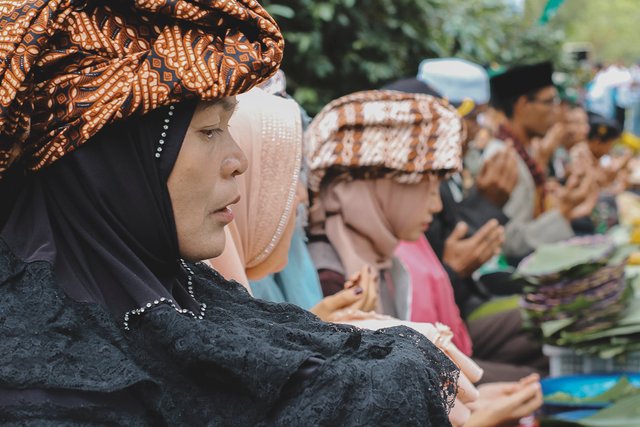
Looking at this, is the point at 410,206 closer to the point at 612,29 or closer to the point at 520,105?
the point at 520,105

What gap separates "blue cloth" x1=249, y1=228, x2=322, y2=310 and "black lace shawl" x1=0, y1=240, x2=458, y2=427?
5.14 feet

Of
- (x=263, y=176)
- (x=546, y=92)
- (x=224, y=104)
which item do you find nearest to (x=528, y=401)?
(x=263, y=176)

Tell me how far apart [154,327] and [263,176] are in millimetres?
1253

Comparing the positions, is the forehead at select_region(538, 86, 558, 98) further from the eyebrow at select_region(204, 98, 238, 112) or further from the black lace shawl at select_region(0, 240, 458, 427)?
the black lace shawl at select_region(0, 240, 458, 427)

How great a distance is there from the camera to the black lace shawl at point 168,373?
1.44 meters

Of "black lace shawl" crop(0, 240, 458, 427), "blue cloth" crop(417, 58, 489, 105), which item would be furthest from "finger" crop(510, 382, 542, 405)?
"blue cloth" crop(417, 58, 489, 105)

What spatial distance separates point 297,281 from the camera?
3.25 meters

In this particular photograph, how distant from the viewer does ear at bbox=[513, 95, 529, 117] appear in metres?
8.62

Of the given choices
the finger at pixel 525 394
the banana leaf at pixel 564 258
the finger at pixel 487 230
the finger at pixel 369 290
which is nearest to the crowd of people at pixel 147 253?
the finger at pixel 369 290

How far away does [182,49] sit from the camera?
1.64 m

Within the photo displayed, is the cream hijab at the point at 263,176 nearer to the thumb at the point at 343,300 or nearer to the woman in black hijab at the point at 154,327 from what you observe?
the thumb at the point at 343,300

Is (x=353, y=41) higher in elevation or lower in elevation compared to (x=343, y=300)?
higher

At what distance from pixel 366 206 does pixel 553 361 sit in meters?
1.60

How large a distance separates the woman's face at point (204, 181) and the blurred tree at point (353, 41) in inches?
145
